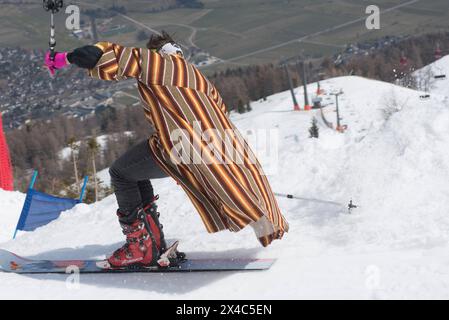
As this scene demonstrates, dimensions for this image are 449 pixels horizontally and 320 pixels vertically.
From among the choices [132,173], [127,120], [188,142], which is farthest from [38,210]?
[127,120]

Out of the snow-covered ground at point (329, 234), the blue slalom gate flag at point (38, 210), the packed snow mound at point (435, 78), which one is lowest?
the packed snow mound at point (435, 78)

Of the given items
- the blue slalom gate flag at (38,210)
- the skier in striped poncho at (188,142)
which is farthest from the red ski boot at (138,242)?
the blue slalom gate flag at (38,210)

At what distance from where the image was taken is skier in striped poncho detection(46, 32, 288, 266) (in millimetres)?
3580

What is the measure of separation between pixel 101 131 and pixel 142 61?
9499cm

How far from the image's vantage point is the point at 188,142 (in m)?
3.67

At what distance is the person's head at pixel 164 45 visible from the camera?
3953 millimetres

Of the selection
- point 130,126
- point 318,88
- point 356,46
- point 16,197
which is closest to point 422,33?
→ point 356,46

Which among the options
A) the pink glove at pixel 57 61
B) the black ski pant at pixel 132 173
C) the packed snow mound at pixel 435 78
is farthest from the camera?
the packed snow mound at pixel 435 78

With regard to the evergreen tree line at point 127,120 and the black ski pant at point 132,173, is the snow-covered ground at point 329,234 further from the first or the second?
the evergreen tree line at point 127,120

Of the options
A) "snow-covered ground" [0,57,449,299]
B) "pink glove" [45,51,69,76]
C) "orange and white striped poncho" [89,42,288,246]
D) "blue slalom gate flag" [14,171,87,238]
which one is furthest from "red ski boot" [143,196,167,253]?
"blue slalom gate flag" [14,171,87,238]

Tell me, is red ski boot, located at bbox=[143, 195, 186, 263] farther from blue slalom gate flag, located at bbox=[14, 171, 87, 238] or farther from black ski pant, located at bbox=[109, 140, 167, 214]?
blue slalom gate flag, located at bbox=[14, 171, 87, 238]
